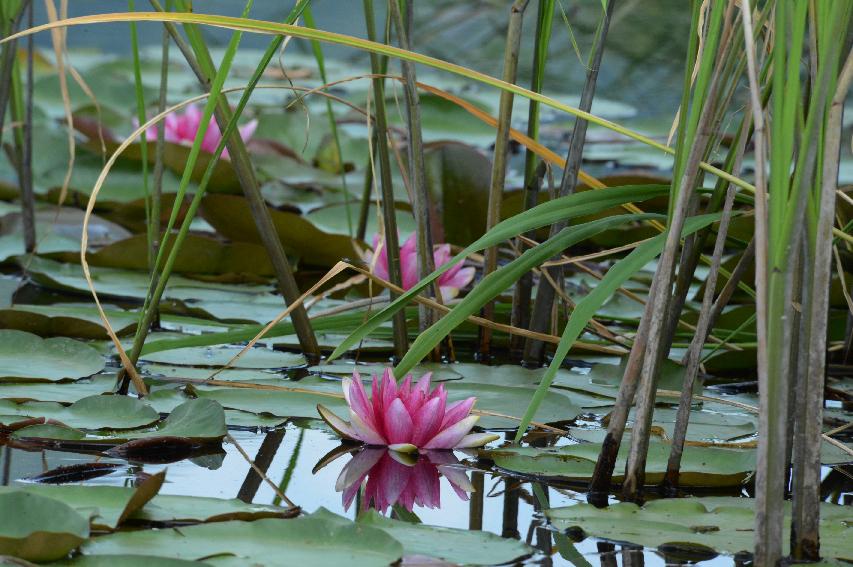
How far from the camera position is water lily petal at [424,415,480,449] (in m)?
1.00

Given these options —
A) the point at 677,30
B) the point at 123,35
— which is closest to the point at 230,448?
the point at 677,30

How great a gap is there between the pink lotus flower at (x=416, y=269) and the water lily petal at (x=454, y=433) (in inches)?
17.9

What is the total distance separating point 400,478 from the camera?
0.94 m

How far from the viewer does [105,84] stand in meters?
3.86

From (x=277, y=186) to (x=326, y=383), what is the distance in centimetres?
146

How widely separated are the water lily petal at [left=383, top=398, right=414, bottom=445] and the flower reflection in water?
15 mm

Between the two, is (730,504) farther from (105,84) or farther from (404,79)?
(105,84)

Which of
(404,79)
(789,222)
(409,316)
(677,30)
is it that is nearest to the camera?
(789,222)

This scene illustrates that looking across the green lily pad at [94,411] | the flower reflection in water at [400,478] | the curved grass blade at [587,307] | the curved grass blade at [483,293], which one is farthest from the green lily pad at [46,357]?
the curved grass blade at [587,307]

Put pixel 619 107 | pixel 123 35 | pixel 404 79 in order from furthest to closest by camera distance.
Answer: pixel 123 35 < pixel 619 107 < pixel 404 79

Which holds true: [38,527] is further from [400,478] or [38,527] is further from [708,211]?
[708,211]

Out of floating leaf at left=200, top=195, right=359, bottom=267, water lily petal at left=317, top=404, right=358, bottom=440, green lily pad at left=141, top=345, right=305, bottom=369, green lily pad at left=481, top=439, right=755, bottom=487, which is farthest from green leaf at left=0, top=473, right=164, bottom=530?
floating leaf at left=200, top=195, right=359, bottom=267

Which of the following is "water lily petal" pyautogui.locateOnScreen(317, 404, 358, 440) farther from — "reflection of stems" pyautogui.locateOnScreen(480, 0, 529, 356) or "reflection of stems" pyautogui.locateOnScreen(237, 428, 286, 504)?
"reflection of stems" pyautogui.locateOnScreen(480, 0, 529, 356)

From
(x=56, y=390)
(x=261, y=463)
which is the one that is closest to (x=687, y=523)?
(x=261, y=463)
